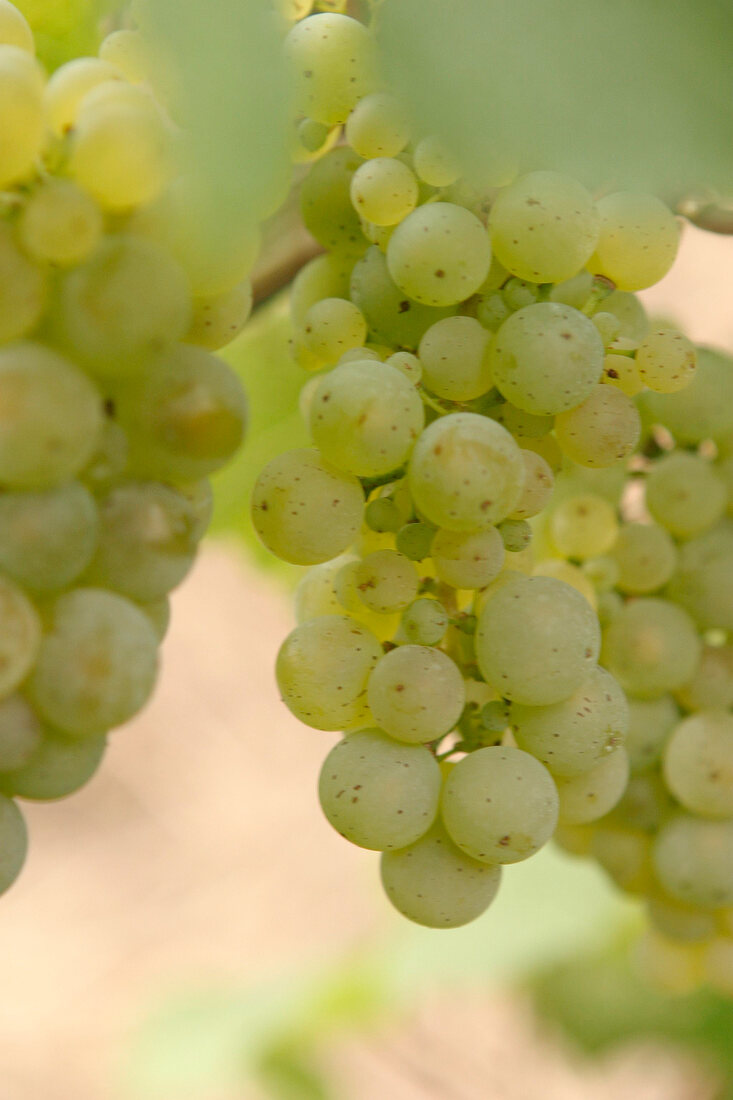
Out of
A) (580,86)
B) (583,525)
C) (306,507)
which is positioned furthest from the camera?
(583,525)

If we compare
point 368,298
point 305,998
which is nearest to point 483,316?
point 368,298

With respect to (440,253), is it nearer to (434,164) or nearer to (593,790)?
(434,164)

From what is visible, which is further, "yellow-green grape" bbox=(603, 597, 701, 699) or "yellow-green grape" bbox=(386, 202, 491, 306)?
"yellow-green grape" bbox=(603, 597, 701, 699)

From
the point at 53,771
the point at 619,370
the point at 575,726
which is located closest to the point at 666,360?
the point at 619,370

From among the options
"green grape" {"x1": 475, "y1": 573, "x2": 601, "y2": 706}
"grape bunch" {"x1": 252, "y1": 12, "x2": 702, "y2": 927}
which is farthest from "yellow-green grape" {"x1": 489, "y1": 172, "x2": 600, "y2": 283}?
"green grape" {"x1": 475, "y1": 573, "x2": 601, "y2": 706}

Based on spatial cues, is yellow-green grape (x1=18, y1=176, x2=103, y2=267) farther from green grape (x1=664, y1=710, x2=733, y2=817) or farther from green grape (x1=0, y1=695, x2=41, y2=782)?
green grape (x1=664, y1=710, x2=733, y2=817)

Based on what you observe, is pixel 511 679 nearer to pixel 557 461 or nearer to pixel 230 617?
pixel 557 461
